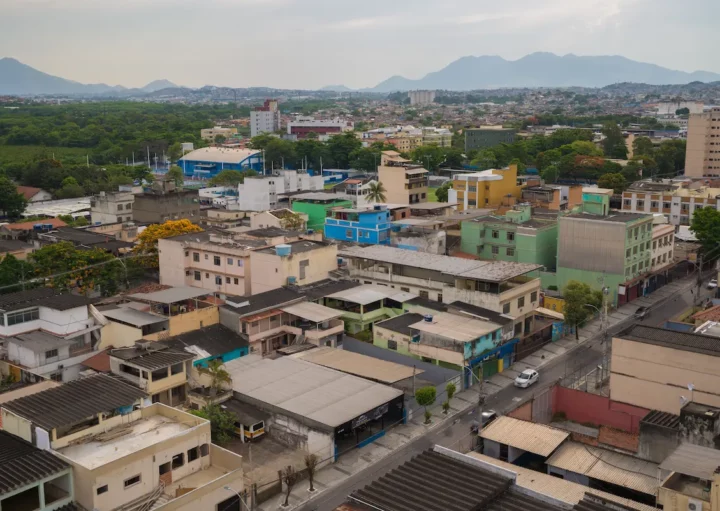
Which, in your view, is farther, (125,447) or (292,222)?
(292,222)

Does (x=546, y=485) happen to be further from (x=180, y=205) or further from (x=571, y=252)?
A: (x=180, y=205)

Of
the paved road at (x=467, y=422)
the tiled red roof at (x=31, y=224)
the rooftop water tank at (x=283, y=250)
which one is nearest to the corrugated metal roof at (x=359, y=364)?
the paved road at (x=467, y=422)

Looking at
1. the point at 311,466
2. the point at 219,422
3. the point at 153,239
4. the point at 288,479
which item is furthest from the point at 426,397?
the point at 153,239

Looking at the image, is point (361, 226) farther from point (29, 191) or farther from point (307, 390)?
point (29, 191)

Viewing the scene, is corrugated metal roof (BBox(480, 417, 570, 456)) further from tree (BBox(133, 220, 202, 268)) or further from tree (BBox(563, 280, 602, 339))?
tree (BBox(133, 220, 202, 268))

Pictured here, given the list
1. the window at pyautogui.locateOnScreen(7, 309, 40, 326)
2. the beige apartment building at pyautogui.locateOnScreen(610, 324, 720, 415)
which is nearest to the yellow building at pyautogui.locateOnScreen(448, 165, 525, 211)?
the beige apartment building at pyautogui.locateOnScreen(610, 324, 720, 415)
